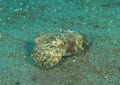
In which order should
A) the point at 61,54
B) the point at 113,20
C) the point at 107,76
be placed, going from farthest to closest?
the point at 113,20
the point at 61,54
the point at 107,76

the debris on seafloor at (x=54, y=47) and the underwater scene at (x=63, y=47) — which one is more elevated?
the debris on seafloor at (x=54, y=47)

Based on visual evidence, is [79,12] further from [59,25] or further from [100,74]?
[100,74]

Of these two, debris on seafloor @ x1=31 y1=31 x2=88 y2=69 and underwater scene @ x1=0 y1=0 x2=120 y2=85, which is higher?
debris on seafloor @ x1=31 y1=31 x2=88 y2=69

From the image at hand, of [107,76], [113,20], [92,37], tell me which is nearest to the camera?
[107,76]

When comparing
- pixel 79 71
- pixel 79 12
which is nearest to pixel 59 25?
pixel 79 12

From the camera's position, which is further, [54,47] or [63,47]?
[63,47]
